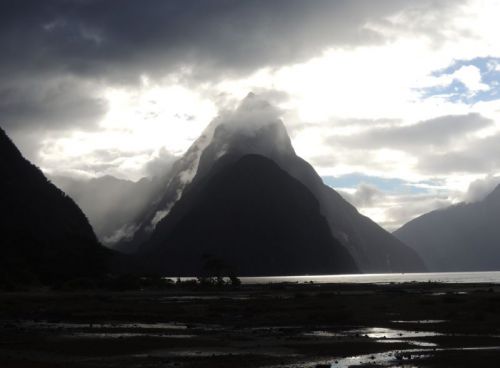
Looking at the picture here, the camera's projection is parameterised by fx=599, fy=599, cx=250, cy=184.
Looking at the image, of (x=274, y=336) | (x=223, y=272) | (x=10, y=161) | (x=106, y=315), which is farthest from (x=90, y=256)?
(x=274, y=336)

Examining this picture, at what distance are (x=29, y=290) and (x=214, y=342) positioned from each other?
8984 centimetres

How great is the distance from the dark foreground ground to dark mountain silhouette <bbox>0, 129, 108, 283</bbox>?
72035mm

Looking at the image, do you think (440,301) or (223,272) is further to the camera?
(223,272)

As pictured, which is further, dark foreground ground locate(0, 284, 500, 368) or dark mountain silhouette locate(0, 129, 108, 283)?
dark mountain silhouette locate(0, 129, 108, 283)

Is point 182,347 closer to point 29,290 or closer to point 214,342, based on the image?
point 214,342

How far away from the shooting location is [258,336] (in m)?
40.4

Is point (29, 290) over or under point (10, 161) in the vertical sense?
under

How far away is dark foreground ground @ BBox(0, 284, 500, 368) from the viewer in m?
29.1

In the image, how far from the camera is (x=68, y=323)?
50.6m

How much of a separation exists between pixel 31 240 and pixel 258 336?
122570 mm

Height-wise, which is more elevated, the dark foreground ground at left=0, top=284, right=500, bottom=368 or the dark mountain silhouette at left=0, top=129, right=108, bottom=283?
the dark mountain silhouette at left=0, top=129, right=108, bottom=283

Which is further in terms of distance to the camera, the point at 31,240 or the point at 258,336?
the point at 31,240

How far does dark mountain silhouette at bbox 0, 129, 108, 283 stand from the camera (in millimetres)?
140625

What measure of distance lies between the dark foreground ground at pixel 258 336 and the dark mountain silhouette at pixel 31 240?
2836 inches
